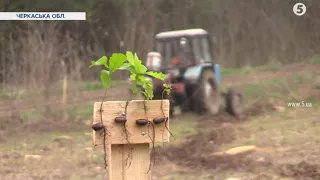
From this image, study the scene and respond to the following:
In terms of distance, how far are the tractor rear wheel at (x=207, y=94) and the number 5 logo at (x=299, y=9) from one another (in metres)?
1.42

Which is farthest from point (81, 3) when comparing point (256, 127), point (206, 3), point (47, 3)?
point (256, 127)

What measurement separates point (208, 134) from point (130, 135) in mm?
4840

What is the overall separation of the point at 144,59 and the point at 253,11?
1.65 metres

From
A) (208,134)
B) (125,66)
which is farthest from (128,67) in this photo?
(208,134)

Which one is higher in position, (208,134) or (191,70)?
(191,70)

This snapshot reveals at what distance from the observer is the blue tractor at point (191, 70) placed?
327 inches

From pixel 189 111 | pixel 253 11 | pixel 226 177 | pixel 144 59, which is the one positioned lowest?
pixel 226 177

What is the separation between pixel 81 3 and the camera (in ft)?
26.9

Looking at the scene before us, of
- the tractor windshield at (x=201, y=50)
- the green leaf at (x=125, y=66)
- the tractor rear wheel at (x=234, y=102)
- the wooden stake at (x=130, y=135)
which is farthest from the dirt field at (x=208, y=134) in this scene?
the green leaf at (x=125, y=66)

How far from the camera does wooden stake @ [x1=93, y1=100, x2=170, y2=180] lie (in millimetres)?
3389

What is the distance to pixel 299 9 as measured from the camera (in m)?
8.27

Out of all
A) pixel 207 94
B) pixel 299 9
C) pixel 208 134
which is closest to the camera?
pixel 208 134

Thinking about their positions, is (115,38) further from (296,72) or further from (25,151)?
(296,72)

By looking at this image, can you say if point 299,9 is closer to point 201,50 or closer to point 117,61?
point 201,50
